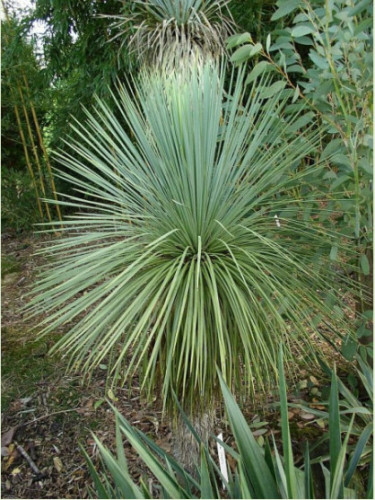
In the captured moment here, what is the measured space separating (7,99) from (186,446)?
148 inches

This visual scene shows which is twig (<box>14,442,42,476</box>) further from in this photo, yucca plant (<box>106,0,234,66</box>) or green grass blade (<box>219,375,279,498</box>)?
yucca plant (<box>106,0,234,66</box>)

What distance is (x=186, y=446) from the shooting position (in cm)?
128

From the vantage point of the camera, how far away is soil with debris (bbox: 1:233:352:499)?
154cm

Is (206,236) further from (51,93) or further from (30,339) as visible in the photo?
(51,93)

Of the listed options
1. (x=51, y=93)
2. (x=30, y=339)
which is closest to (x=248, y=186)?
(x=30, y=339)

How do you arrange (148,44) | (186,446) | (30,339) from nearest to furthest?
(186,446)
(148,44)
(30,339)

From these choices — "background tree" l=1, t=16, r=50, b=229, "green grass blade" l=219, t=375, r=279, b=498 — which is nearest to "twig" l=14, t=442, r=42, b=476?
"green grass blade" l=219, t=375, r=279, b=498

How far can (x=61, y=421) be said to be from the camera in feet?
5.93

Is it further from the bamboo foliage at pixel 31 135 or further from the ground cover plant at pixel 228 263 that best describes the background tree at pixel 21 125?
the ground cover plant at pixel 228 263

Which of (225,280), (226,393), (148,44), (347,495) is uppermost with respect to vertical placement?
(148,44)

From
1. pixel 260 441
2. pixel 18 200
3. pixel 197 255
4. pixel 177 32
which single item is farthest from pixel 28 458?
pixel 18 200

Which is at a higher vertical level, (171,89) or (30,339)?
(171,89)

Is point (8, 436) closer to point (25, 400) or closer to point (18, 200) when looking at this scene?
point (25, 400)

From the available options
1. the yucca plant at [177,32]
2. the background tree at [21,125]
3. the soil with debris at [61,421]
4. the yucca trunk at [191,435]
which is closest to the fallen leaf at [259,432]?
the soil with debris at [61,421]
